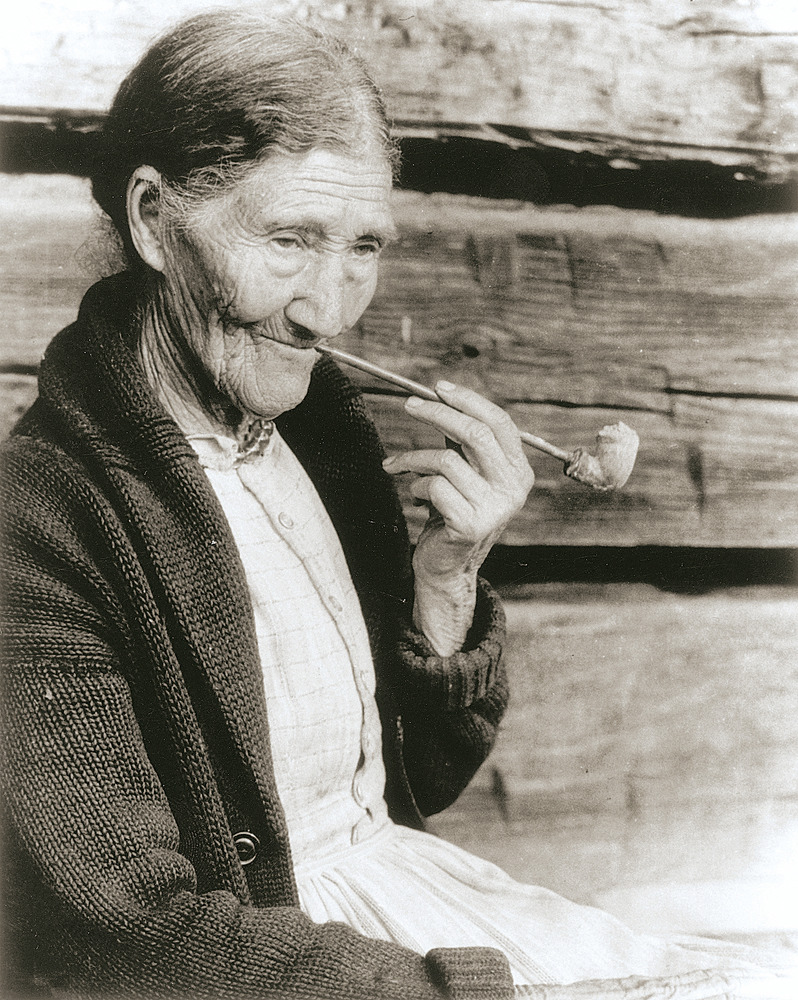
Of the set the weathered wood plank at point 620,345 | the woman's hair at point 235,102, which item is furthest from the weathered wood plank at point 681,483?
the woman's hair at point 235,102

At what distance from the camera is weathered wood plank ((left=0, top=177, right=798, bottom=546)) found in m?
1.25

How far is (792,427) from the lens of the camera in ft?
4.36

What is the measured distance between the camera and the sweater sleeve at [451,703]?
3.45ft

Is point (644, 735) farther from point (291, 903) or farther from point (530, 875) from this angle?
point (291, 903)

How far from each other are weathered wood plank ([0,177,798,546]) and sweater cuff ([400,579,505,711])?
227 millimetres

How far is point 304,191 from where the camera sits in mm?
895

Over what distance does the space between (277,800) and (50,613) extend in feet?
0.72

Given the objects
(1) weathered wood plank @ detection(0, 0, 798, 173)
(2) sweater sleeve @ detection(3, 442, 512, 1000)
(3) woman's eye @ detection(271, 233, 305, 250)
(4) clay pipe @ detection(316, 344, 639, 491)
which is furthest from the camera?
(1) weathered wood plank @ detection(0, 0, 798, 173)

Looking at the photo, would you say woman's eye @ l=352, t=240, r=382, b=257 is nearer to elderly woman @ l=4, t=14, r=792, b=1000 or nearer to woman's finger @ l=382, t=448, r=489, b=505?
elderly woman @ l=4, t=14, r=792, b=1000

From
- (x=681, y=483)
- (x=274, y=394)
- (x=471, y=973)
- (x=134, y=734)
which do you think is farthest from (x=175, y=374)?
(x=681, y=483)

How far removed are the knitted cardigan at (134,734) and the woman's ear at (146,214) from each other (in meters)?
0.06

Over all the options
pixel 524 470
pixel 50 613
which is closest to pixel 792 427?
pixel 524 470

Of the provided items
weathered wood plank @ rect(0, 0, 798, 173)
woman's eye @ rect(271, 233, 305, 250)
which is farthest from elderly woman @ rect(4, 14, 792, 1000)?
weathered wood plank @ rect(0, 0, 798, 173)

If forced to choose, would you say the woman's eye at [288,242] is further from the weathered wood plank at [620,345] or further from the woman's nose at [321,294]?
the weathered wood plank at [620,345]
